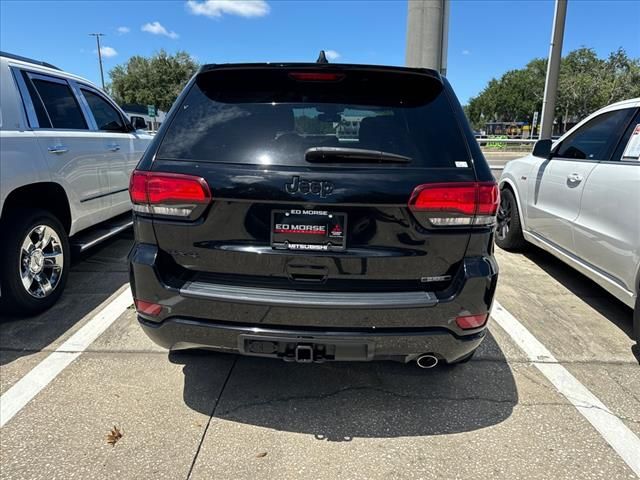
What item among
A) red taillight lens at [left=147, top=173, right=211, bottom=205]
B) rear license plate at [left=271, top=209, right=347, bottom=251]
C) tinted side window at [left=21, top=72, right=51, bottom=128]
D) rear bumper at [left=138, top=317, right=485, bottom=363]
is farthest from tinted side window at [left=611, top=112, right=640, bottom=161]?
tinted side window at [left=21, top=72, right=51, bottom=128]

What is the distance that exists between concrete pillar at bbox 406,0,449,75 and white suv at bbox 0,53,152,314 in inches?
224

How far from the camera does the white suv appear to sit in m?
3.48

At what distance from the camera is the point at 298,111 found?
241cm

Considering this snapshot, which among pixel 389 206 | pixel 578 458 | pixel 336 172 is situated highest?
pixel 336 172

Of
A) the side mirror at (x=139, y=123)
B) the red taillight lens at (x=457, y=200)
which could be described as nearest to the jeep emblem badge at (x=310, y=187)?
the red taillight lens at (x=457, y=200)

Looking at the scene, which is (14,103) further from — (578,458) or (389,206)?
(578,458)

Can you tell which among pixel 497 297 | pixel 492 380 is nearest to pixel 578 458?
pixel 492 380

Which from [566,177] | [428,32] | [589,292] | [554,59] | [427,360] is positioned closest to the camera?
[427,360]

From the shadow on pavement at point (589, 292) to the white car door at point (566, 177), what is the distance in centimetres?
55

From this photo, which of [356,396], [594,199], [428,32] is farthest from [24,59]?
[428,32]

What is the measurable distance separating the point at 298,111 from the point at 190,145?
23.0 inches

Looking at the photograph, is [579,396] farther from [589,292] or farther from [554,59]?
[554,59]

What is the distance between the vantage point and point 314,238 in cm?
215

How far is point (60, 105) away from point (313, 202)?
349 centimetres
